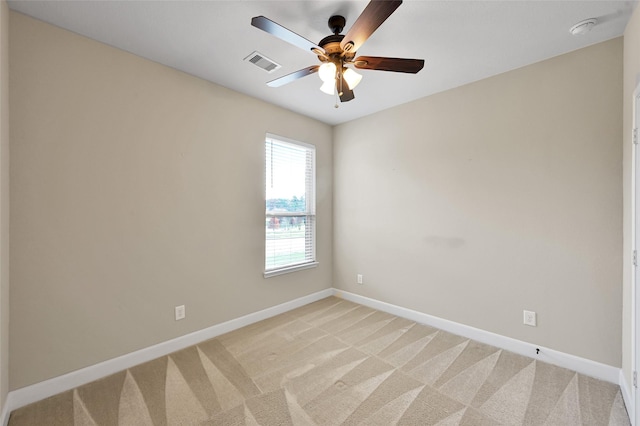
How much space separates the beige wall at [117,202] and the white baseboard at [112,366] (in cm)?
5

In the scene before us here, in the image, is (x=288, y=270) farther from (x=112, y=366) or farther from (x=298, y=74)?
(x=298, y=74)

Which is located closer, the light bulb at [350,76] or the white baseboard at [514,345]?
the light bulb at [350,76]

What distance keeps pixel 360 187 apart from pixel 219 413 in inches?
115

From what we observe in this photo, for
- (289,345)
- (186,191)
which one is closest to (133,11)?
(186,191)

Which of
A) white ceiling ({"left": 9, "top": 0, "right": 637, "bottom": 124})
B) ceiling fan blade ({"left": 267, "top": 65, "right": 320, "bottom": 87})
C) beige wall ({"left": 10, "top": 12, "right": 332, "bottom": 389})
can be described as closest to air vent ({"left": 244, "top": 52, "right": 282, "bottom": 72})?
white ceiling ({"left": 9, "top": 0, "right": 637, "bottom": 124})

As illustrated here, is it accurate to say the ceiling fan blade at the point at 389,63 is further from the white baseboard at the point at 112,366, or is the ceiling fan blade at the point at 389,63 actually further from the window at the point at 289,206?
the white baseboard at the point at 112,366

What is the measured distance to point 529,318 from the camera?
8.14ft

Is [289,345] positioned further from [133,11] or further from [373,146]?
[133,11]

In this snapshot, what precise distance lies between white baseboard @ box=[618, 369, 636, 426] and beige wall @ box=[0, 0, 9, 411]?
3.81 metres

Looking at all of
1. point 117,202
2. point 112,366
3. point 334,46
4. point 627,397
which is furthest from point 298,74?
point 627,397

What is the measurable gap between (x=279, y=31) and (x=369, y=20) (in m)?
0.49

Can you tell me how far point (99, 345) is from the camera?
217cm

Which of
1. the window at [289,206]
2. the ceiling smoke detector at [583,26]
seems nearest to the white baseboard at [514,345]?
the window at [289,206]

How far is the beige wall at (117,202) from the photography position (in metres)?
1.90
